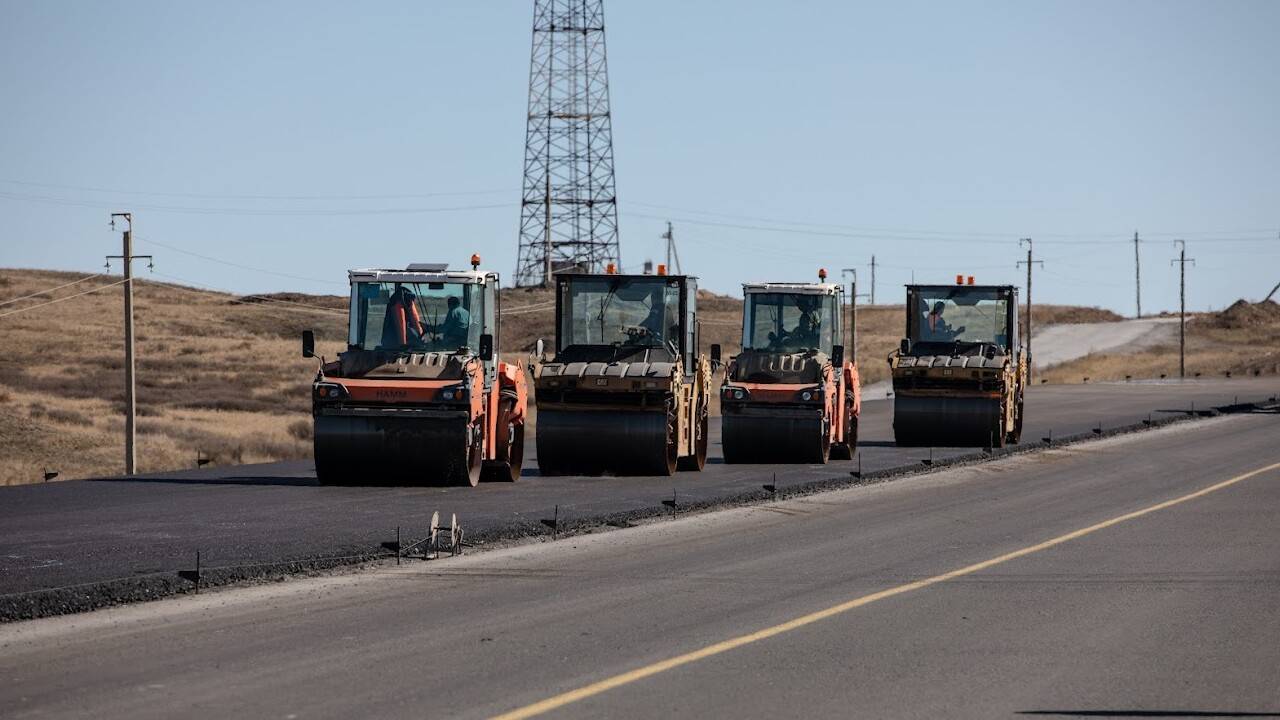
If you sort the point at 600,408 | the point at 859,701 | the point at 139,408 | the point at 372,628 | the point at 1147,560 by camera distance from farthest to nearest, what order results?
the point at 139,408, the point at 600,408, the point at 1147,560, the point at 372,628, the point at 859,701

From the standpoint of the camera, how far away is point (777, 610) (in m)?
13.0

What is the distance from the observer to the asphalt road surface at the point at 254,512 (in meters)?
15.6

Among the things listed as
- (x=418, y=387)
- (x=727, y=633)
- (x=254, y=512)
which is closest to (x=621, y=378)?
(x=418, y=387)

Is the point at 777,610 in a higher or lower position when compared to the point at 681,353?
lower

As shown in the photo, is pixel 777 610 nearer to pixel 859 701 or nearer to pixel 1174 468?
pixel 859 701

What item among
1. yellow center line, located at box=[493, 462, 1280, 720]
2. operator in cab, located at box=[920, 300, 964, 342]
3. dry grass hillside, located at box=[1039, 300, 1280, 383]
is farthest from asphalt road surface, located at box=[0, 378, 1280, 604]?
dry grass hillside, located at box=[1039, 300, 1280, 383]

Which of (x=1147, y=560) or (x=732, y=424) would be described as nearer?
(x=1147, y=560)

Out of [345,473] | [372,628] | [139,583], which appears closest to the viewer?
[372,628]

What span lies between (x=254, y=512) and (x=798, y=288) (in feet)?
40.5

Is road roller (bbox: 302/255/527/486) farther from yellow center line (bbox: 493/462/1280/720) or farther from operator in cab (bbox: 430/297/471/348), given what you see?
yellow center line (bbox: 493/462/1280/720)

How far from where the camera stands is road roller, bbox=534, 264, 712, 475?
25281 millimetres

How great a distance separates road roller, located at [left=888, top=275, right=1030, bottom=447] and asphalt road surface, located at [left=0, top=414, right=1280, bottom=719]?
13791mm

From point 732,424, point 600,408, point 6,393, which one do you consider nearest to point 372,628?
point 600,408

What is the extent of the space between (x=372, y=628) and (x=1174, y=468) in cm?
2068
